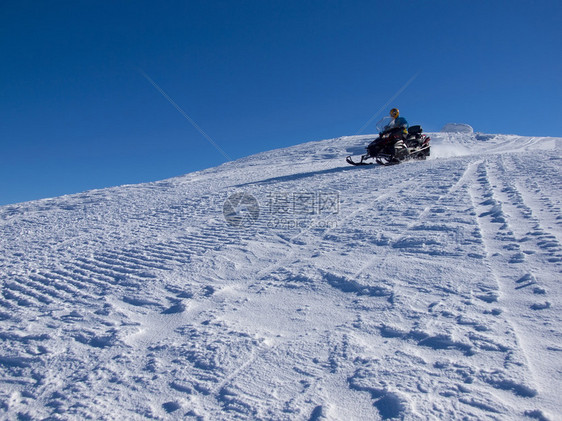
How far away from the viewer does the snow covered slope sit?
2211 millimetres

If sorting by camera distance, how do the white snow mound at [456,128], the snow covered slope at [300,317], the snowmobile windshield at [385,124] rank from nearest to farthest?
the snow covered slope at [300,317], the snowmobile windshield at [385,124], the white snow mound at [456,128]

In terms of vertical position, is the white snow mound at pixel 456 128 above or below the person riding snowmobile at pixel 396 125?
above

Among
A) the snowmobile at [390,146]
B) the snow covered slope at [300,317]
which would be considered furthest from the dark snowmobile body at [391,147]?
the snow covered slope at [300,317]

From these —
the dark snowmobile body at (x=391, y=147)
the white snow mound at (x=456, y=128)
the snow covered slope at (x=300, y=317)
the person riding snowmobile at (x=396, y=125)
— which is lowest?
the snow covered slope at (x=300, y=317)

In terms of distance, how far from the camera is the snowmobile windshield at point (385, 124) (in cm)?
1390

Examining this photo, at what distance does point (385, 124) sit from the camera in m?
14.0

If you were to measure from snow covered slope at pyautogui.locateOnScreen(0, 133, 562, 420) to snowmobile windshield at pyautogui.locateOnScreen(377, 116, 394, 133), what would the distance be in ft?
25.1

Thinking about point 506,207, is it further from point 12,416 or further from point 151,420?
point 12,416

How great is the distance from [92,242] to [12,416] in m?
4.43

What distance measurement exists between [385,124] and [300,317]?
40.6 feet

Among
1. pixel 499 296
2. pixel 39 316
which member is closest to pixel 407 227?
pixel 499 296

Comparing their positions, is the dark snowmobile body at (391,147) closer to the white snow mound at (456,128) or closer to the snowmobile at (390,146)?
the snowmobile at (390,146)

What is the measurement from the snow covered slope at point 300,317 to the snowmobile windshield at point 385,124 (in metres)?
7.67

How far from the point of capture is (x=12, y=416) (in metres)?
2.25
